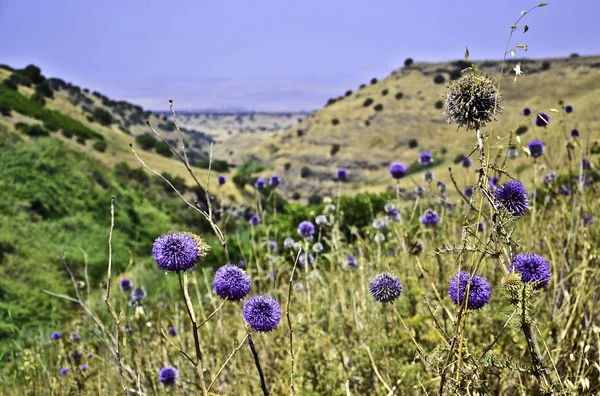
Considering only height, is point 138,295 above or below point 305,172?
above

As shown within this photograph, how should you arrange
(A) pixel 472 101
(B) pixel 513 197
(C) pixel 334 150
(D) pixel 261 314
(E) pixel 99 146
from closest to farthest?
(A) pixel 472 101, (D) pixel 261 314, (B) pixel 513 197, (E) pixel 99 146, (C) pixel 334 150

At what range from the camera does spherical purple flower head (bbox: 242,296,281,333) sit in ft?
5.56

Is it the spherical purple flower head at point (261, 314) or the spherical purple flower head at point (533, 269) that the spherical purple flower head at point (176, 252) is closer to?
the spherical purple flower head at point (261, 314)

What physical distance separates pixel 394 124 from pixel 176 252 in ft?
187

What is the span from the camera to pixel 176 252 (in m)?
1.46

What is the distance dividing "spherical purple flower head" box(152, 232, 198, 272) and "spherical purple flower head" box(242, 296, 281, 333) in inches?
13.3

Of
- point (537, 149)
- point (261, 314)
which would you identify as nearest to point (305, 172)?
point (537, 149)

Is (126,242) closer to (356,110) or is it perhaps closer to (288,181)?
(288,181)

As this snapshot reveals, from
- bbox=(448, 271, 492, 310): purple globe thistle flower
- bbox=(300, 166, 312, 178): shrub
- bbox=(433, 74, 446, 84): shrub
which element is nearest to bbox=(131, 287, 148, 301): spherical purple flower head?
bbox=(448, 271, 492, 310): purple globe thistle flower

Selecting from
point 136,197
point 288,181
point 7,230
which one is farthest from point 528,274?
point 288,181

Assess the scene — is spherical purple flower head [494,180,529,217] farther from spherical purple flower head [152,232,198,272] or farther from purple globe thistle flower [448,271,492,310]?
spherical purple flower head [152,232,198,272]

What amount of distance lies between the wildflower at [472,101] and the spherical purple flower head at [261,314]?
34.4 inches

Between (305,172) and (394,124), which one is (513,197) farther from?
(394,124)

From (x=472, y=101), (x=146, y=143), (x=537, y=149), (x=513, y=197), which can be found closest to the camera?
(x=472, y=101)
